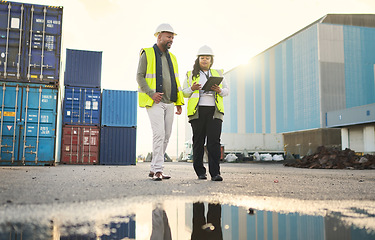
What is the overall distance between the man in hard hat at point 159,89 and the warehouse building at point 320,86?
25.8 m

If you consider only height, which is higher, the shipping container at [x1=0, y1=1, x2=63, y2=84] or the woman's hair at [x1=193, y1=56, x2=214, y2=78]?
the shipping container at [x1=0, y1=1, x2=63, y2=84]

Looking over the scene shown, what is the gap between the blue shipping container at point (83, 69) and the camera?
18047 mm

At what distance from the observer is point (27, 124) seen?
12461 millimetres

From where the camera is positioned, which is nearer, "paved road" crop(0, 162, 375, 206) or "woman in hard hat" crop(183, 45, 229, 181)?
"paved road" crop(0, 162, 375, 206)

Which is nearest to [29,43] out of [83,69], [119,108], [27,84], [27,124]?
[27,84]

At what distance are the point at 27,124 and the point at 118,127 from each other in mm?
6392

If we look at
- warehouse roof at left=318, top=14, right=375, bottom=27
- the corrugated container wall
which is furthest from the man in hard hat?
warehouse roof at left=318, top=14, right=375, bottom=27

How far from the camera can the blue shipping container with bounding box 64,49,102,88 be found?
18047mm

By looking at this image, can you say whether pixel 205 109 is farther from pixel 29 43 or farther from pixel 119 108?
pixel 119 108

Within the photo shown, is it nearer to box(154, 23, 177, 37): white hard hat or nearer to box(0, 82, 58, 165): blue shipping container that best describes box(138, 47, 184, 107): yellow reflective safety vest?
box(154, 23, 177, 37): white hard hat

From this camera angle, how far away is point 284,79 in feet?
124

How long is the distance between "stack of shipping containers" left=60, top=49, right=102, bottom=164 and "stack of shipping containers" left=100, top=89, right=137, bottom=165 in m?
0.39

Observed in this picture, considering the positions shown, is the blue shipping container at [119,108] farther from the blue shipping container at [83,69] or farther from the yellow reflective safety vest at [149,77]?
the yellow reflective safety vest at [149,77]

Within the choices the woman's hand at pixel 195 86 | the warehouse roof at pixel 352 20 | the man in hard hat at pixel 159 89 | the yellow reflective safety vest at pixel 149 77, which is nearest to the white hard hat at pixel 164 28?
the man in hard hat at pixel 159 89
